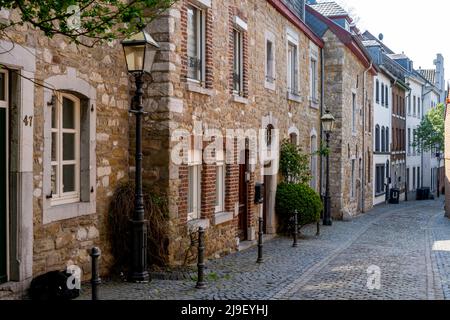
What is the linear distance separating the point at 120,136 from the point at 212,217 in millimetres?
2799

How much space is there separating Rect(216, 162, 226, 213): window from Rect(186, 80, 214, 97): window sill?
64.4 inches

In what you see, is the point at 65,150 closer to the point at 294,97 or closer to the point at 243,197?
the point at 243,197

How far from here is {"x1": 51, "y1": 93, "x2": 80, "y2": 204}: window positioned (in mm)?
7965

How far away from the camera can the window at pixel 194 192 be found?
10750 millimetres

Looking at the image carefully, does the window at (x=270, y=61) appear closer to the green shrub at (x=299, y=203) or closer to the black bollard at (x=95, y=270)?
the green shrub at (x=299, y=203)

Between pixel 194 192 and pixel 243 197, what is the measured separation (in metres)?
2.78

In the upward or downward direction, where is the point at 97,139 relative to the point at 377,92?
downward

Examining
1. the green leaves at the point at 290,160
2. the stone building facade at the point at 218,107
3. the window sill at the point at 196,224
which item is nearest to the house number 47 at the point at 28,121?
the stone building facade at the point at 218,107

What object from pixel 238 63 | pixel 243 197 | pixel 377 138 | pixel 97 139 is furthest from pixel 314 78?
pixel 97 139

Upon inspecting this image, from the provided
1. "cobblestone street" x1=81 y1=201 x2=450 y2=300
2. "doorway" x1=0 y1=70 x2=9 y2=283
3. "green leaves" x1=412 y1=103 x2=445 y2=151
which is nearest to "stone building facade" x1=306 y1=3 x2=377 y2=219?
"cobblestone street" x1=81 y1=201 x2=450 y2=300

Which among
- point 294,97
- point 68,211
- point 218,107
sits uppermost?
point 294,97

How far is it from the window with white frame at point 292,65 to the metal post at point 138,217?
9.41m

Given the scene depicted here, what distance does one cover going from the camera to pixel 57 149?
26.2ft

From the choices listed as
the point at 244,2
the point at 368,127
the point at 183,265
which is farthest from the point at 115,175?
the point at 368,127
